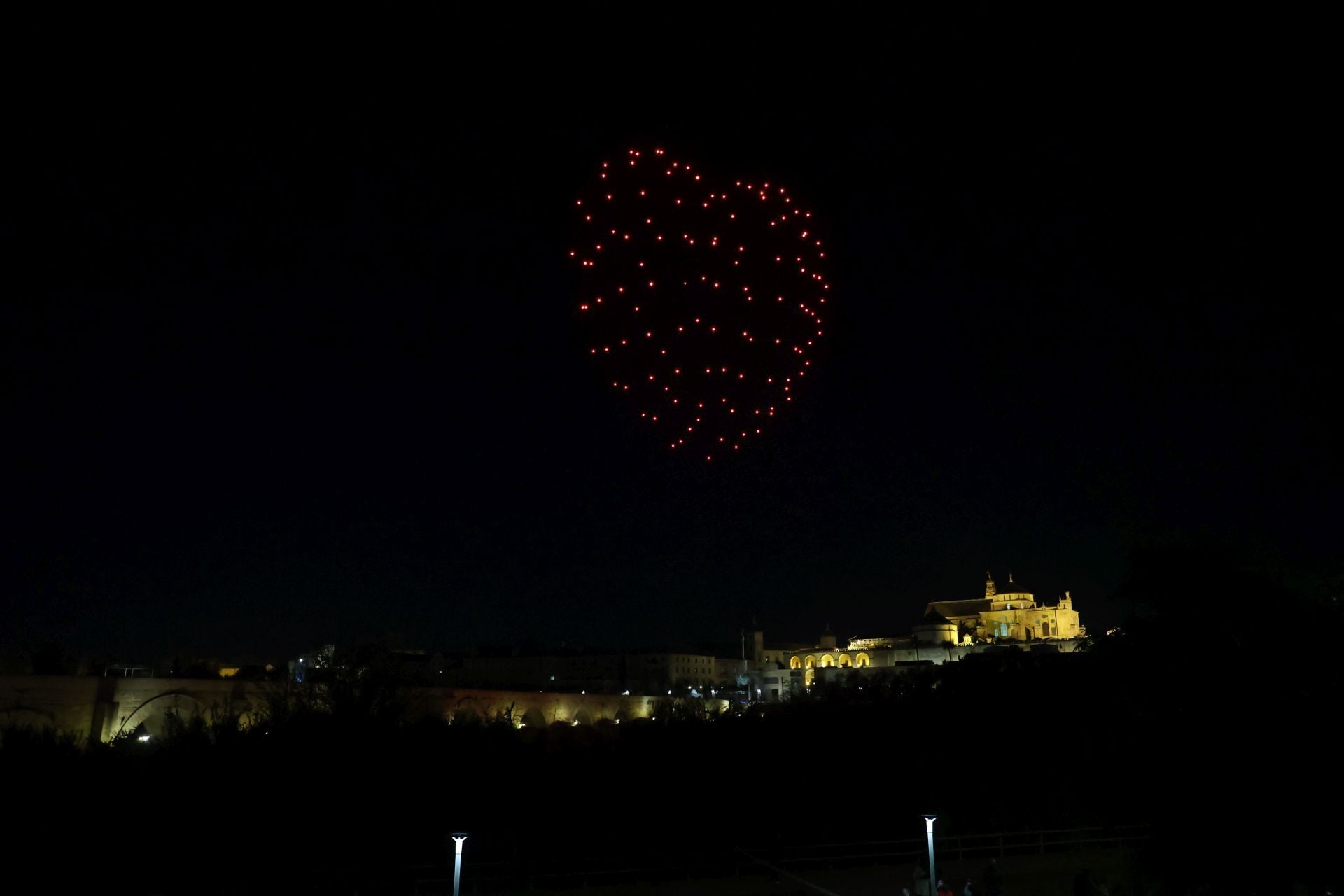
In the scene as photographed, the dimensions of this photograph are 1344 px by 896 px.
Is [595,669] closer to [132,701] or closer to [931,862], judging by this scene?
[132,701]

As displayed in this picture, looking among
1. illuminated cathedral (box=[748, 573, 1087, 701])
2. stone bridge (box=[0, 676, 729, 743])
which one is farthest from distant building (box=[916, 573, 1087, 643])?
stone bridge (box=[0, 676, 729, 743])

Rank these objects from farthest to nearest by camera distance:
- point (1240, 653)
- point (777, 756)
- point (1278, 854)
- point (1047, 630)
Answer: point (1047, 630) < point (777, 756) < point (1240, 653) < point (1278, 854)

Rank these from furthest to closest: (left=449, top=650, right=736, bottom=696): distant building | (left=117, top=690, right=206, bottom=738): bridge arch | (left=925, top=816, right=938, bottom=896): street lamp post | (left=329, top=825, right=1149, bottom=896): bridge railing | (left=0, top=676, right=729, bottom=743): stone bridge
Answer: (left=449, top=650, right=736, bottom=696): distant building, (left=117, top=690, right=206, bottom=738): bridge arch, (left=0, top=676, right=729, bottom=743): stone bridge, (left=329, top=825, right=1149, bottom=896): bridge railing, (left=925, top=816, right=938, bottom=896): street lamp post

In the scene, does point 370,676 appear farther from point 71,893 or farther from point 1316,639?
point 1316,639

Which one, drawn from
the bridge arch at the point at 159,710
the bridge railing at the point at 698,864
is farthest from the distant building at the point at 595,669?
the bridge railing at the point at 698,864

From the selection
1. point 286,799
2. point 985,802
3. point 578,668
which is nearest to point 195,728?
point 286,799

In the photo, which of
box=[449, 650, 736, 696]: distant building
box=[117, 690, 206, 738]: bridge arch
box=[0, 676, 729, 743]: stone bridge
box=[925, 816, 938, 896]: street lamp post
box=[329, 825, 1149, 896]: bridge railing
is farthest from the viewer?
box=[449, 650, 736, 696]: distant building

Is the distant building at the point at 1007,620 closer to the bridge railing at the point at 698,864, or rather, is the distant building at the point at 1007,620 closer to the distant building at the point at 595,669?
the distant building at the point at 595,669

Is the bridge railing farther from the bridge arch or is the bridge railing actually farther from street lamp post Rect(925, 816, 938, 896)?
the bridge arch
